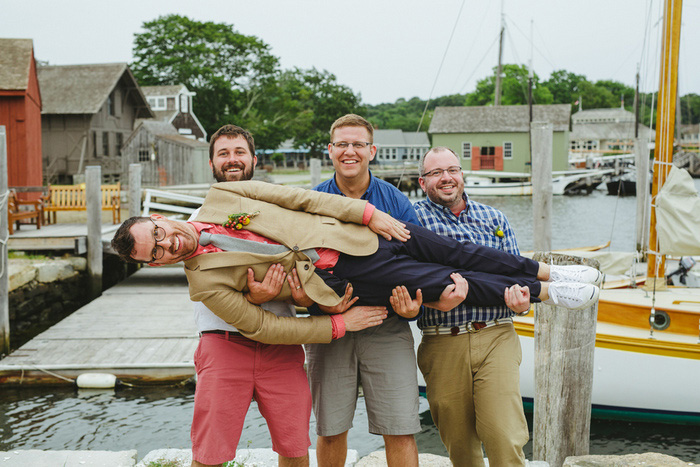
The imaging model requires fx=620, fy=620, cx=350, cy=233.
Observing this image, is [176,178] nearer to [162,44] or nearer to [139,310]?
[139,310]

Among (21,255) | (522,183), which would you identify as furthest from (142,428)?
(522,183)

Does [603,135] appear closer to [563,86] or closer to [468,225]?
[563,86]

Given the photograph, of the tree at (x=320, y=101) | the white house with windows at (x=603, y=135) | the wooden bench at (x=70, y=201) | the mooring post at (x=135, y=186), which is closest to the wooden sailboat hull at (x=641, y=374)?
the mooring post at (x=135, y=186)

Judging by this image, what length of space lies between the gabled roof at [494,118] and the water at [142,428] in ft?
143

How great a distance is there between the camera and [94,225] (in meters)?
12.0

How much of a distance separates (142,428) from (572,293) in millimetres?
5604

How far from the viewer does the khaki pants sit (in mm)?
3188

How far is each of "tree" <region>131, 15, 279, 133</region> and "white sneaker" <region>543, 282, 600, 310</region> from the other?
48142 mm

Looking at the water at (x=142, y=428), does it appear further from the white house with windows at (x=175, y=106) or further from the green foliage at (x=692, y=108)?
the green foliage at (x=692, y=108)

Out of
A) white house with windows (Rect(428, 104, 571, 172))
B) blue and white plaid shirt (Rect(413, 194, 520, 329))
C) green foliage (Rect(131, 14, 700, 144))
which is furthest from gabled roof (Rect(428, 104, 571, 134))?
blue and white plaid shirt (Rect(413, 194, 520, 329))

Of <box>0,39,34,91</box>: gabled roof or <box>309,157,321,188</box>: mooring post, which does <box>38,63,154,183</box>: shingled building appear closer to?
<box>0,39,34,91</box>: gabled roof

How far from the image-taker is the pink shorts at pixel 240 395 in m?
2.99

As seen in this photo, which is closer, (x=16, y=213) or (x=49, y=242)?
(x=49, y=242)

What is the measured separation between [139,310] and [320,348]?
795 centimetres
